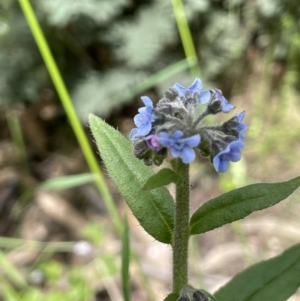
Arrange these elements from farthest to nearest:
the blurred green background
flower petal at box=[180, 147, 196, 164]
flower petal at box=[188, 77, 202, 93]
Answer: the blurred green background < flower petal at box=[188, 77, 202, 93] < flower petal at box=[180, 147, 196, 164]

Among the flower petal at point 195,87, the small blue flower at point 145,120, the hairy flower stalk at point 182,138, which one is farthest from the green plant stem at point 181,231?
the flower petal at point 195,87

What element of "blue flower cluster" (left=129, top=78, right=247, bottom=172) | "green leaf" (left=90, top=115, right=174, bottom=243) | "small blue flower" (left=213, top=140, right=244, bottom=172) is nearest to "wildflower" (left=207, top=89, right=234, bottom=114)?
"blue flower cluster" (left=129, top=78, right=247, bottom=172)

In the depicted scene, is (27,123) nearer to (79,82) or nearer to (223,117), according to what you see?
(79,82)

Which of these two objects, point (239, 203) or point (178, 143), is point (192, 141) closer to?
point (178, 143)

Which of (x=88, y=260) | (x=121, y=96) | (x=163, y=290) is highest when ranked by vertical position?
(x=121, y=96)

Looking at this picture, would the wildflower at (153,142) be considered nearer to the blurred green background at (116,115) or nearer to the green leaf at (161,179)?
the green leaf at (161,179)

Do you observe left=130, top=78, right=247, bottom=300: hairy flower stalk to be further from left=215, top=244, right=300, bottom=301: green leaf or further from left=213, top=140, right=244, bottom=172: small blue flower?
left=215, top=244, right=300, bottom=301: green leaf

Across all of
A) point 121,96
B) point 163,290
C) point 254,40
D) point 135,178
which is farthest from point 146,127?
point 254,40
